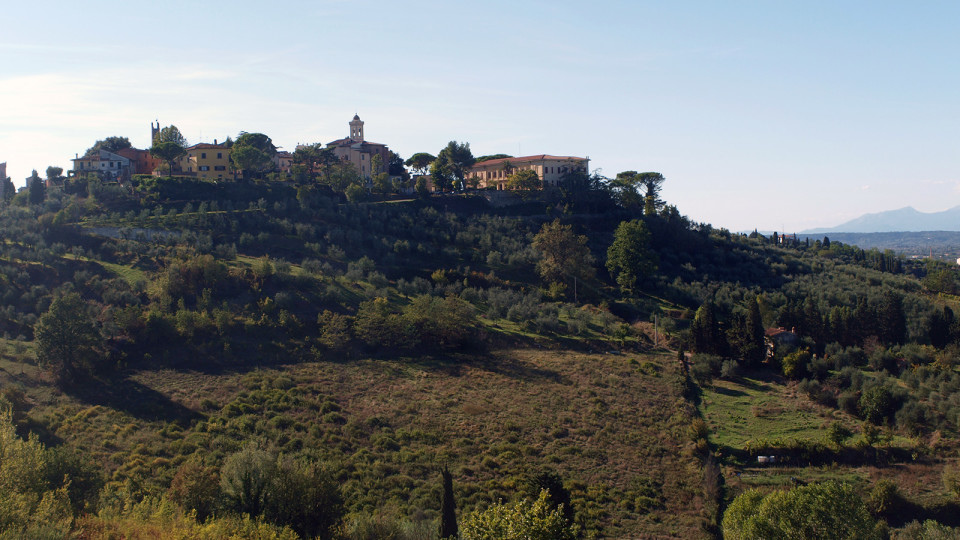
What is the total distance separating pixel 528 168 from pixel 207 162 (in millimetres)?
40301

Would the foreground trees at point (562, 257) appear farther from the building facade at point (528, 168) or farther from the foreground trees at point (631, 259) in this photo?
the building facade at point (528, 168)

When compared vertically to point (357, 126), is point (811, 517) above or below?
below

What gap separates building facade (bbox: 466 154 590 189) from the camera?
8336 cm

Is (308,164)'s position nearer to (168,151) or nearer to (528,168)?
(168,151)

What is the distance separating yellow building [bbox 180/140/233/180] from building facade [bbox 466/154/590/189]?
97.8ft

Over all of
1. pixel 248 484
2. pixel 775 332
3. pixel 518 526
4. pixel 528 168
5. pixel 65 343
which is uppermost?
pixel 528 168

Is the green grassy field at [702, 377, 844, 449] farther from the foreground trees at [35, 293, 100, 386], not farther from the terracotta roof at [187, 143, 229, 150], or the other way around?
the terracotta roof at [187, 143, 229, 150]

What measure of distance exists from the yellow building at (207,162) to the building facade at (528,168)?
2982 cm

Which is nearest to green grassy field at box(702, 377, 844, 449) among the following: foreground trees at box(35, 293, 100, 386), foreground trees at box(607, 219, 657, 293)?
foreground trees at box(607, 219, 657, 293)

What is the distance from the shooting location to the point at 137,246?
50344 millimetres

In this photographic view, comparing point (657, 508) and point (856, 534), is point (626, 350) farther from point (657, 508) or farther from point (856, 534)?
point (856, 534)

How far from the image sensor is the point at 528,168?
84750 millimetres

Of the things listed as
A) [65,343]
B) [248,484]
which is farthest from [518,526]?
[65,343]

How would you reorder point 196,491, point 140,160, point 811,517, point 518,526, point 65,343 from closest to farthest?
point 518,526 < point 811,517 < point 196,491 < point 65,343 < point 140,160
